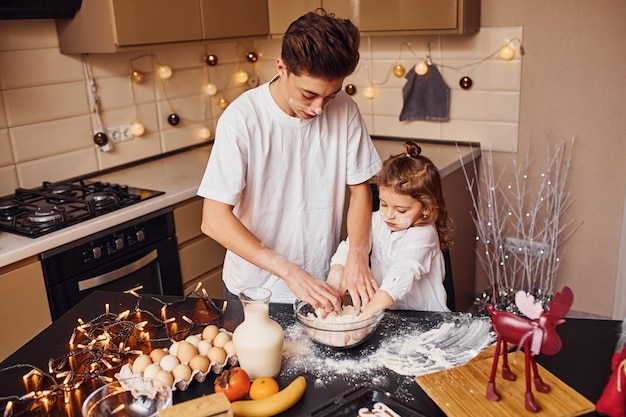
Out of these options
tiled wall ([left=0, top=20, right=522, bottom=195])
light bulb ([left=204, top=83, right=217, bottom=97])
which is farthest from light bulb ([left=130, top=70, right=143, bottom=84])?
light bulb ([left=204, top=83, right=217, bottom=97])

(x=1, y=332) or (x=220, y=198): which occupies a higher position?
(x=220, y=198)

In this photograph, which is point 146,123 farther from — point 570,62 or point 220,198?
point 570,62

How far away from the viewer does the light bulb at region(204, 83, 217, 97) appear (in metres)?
3.15

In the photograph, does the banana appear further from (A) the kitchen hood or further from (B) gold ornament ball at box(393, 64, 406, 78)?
(B) gold ornament ball at box(393, 64, 406, 78)

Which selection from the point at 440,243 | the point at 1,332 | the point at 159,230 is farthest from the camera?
the point at 159,230

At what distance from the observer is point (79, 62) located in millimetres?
2598

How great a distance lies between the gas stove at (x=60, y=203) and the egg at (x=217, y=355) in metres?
1.07

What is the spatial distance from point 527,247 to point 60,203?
198 centimetres

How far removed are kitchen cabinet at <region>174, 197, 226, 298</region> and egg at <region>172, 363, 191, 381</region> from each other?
1.33m

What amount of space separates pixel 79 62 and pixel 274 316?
1.70 meters

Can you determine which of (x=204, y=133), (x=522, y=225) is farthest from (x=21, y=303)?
(x=522, y=225)

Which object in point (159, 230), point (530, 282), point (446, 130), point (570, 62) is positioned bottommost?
point (530, 282)

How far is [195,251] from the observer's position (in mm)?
2568

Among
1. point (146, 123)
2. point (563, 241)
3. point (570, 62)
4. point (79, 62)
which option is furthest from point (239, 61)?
point (563, 241)
